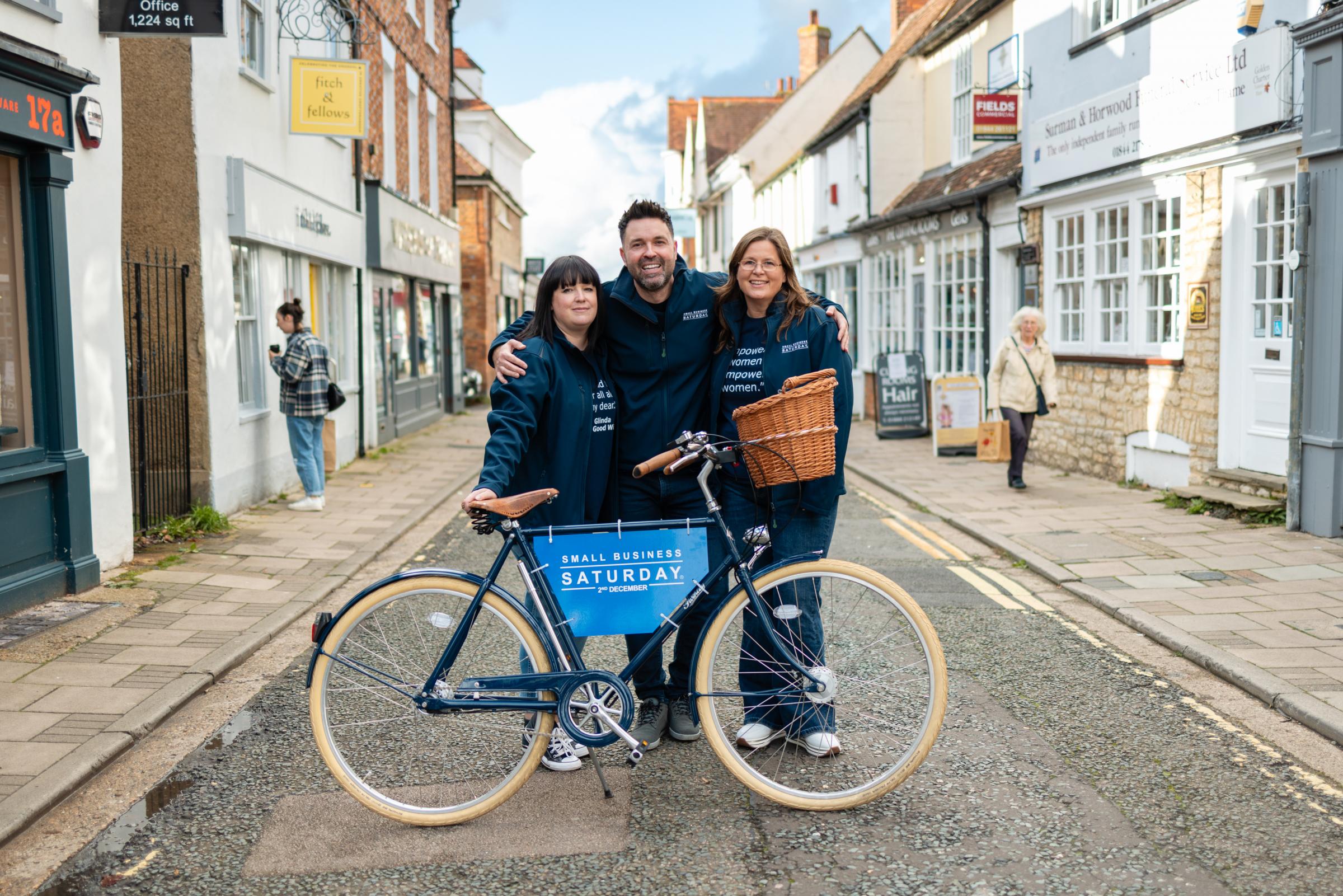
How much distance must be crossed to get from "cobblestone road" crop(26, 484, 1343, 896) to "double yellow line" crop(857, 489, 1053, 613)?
6.97ft

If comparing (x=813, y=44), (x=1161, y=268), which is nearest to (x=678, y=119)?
(x=813, y=44)

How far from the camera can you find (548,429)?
4199 mm

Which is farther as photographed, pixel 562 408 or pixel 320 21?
pixel 320 21

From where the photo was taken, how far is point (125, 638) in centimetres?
640

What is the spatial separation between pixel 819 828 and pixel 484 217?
28431mm

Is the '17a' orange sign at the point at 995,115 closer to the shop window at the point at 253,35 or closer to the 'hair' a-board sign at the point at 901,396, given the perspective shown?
the 'hair' a-board sign at the point at 901,396

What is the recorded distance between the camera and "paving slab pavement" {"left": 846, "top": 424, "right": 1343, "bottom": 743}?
18.4ft

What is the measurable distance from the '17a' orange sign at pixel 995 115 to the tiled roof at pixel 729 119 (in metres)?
33.4

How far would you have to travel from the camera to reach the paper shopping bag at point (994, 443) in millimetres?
13586

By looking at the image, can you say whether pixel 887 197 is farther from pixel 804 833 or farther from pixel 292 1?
pixel 804 833

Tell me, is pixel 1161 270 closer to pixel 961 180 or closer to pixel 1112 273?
pixel 1112 273

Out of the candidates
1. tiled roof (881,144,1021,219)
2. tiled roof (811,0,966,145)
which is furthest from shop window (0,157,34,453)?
tiled roof (811,0,966,145)

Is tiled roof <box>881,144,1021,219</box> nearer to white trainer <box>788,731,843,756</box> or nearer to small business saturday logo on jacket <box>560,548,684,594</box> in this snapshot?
white trainer <box>788,731,843,756</box>

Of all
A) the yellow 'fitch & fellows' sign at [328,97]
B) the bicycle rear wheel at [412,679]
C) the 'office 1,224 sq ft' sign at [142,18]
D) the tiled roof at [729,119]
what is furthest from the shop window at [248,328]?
the tiled roof at [729,119]
